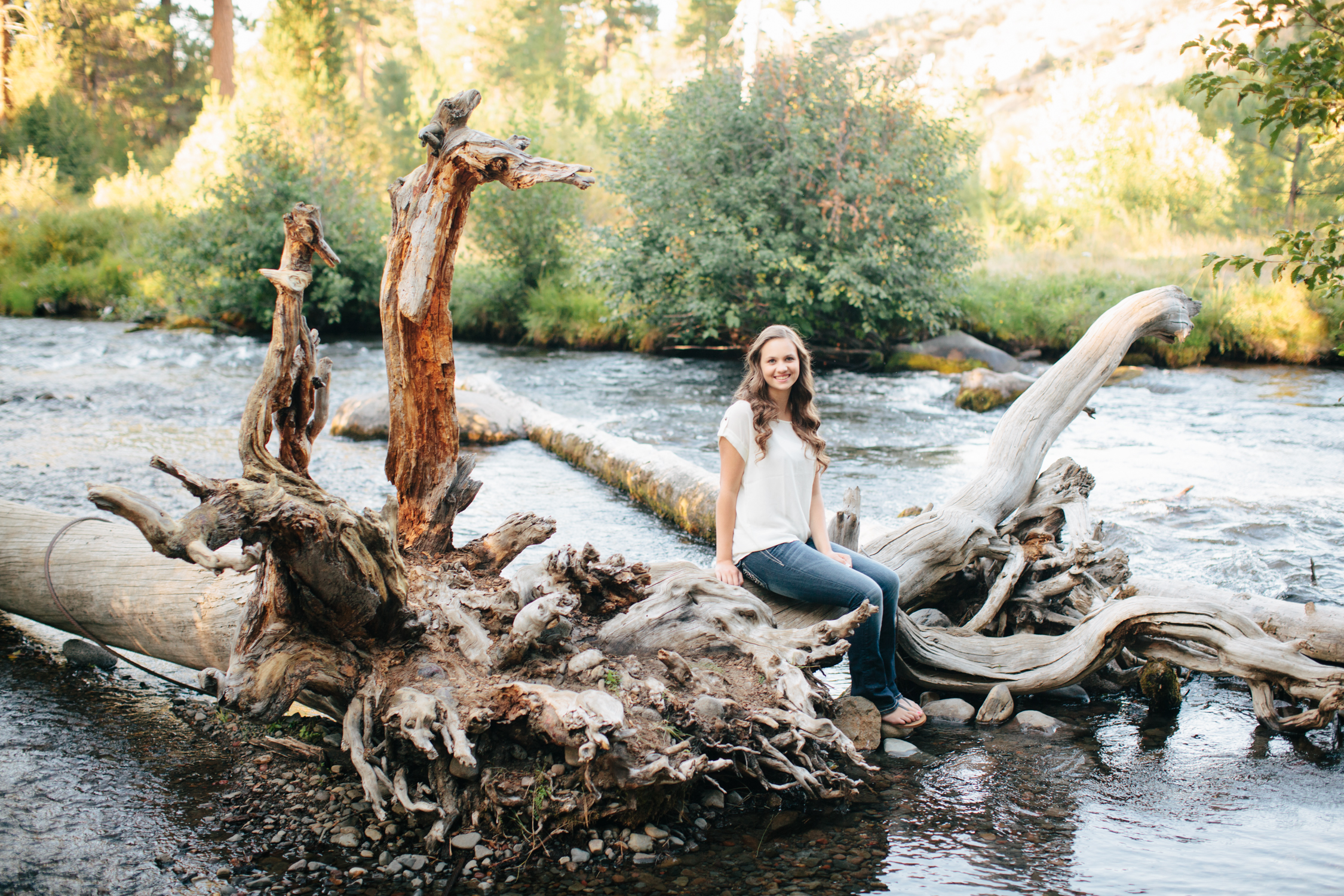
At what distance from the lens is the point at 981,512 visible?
17.0 ft

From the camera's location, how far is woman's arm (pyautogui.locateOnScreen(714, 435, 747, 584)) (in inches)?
166

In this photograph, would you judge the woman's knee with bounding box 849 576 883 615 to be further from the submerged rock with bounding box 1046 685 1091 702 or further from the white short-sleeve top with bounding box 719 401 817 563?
the submerged rock with bounding box 1046 685 1091 702

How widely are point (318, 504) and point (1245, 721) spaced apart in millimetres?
4187

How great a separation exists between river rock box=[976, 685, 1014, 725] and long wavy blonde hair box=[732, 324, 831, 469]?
1.36 meters

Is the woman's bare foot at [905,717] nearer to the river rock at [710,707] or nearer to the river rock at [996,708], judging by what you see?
the river rock at [996,708]

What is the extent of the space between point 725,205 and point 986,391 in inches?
261

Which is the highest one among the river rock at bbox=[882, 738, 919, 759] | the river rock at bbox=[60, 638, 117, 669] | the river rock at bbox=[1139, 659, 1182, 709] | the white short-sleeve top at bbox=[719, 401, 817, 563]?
the white short-sleeve top at bbox=[719, 401, 817, 563]

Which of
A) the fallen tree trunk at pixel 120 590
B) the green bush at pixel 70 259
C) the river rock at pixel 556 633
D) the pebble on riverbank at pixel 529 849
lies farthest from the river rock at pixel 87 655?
the green bush at pixel 70 259

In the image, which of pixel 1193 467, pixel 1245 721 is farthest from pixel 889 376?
pixel 1245 721

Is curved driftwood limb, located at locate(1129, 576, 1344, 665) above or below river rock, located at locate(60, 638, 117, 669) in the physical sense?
above

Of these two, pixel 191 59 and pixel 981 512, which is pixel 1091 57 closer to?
pixel 191 59

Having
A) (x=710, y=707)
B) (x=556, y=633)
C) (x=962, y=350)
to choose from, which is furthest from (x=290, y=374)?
(x=962, y=350)

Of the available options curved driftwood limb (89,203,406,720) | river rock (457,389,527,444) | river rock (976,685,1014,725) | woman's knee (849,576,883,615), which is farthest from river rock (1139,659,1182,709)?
river rock (457,389,527,444)

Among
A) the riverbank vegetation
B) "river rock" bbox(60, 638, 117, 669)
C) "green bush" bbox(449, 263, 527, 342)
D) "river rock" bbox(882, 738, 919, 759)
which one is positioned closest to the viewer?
"river rock" bbox(882, 738, 919, 759)
